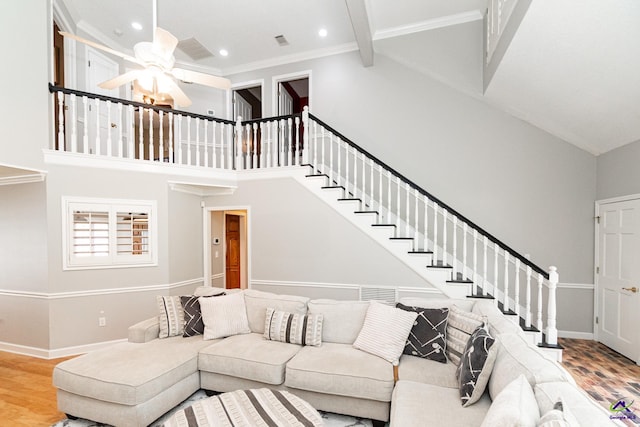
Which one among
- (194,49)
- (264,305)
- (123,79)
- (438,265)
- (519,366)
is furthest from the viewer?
(194,49)

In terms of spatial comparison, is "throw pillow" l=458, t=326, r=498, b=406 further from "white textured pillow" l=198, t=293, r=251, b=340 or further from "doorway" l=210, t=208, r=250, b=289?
"doorway" l=210, t=208, r=250, b=289

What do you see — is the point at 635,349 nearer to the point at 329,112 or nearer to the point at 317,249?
the point at 317,249

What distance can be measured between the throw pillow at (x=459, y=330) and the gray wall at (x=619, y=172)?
305cm

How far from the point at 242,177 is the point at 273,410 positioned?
3836 mm

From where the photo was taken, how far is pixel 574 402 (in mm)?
1364

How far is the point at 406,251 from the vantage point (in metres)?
4.19

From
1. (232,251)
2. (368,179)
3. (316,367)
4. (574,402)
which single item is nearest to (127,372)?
(316,367)

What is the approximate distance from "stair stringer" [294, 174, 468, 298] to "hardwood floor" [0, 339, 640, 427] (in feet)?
4.99

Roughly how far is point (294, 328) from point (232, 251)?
4.05 m

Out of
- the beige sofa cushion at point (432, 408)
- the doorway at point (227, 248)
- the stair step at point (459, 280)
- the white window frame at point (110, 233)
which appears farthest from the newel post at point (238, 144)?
the beige sofa cushion at point (432, 408)

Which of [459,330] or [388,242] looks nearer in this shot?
[459,330]

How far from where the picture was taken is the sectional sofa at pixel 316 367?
6.19 ft

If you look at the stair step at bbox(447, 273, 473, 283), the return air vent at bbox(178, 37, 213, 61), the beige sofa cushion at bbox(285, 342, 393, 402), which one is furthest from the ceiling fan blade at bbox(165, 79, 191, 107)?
the stair step at bbox(447, 273, 473, 283)

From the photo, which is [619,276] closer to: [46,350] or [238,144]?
[238,144]
